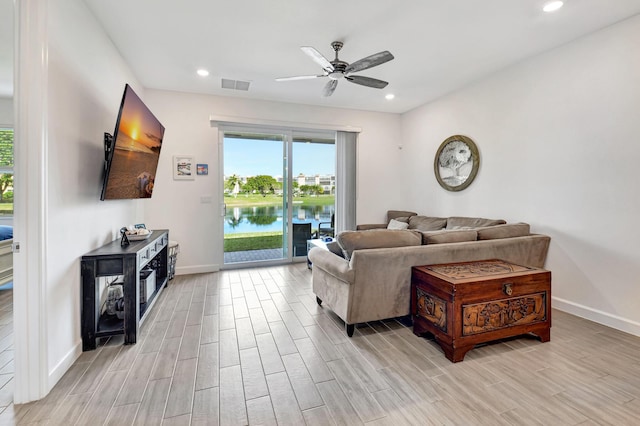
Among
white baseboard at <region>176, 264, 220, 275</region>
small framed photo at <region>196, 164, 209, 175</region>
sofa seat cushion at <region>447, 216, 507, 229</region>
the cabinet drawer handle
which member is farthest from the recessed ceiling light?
white baseboard at <region>176, 264, 220, 275</region>

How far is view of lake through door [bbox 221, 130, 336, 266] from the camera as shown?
491cm

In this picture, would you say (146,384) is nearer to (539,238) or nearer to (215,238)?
(215,238)

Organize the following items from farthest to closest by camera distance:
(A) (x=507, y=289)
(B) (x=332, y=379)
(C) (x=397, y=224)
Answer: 1. (C) (x=397, y=224)
2. (A) (x=507, y=289)
3. (B) (x=332, y=379)

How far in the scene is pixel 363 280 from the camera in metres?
2.47

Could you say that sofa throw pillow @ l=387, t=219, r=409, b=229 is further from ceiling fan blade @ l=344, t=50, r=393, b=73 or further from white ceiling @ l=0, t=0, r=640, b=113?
ceiling fan blade @ l=344, t=50, r=393, b=73

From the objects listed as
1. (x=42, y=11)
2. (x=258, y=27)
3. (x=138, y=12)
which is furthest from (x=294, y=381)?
(x=138, y=12)

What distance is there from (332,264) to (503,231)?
1.90 m

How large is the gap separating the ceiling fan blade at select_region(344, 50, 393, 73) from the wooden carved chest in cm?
193

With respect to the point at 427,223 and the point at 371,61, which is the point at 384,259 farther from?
the point at 427,223

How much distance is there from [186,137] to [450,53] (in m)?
3.78

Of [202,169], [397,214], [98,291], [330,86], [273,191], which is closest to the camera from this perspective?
[98,291]

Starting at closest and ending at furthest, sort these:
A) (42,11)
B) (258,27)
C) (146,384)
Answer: (42,11)
(146,384)
(258,27)

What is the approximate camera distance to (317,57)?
2.72 m

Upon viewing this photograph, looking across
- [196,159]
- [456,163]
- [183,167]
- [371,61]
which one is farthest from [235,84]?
[456,163]
